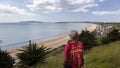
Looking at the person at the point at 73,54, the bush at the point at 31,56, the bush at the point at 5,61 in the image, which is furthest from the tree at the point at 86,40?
the person at the point at 73,54

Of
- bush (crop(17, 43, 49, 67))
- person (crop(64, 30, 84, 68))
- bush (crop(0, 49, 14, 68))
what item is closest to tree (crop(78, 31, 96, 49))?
bush (crop(17, 43, 49, 67))

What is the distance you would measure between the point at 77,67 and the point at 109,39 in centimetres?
1764

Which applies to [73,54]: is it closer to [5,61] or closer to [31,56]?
[5,61]

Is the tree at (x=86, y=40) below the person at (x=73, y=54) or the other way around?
below

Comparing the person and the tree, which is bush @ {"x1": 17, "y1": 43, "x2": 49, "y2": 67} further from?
the tree

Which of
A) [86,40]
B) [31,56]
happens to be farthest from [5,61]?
[86,40]

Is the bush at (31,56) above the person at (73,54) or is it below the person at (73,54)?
below

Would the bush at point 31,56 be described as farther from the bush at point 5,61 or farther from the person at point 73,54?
the person at point 73,54

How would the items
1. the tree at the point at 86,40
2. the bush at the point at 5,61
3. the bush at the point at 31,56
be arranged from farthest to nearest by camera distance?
the tree at the point at 86,40
the bush at the point at 31,56
the bush at the point at 5,61

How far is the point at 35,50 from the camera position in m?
12.3

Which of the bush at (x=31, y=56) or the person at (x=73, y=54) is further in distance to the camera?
the bush at (x=31, y=56)

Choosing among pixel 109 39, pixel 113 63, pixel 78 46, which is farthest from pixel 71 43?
pixel 109 39

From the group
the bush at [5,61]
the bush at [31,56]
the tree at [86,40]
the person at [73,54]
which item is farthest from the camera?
the tree at [86,40]

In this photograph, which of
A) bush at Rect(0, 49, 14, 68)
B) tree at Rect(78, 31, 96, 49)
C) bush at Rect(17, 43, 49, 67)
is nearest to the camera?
bush at Rect(0, 49, 14, 68)
